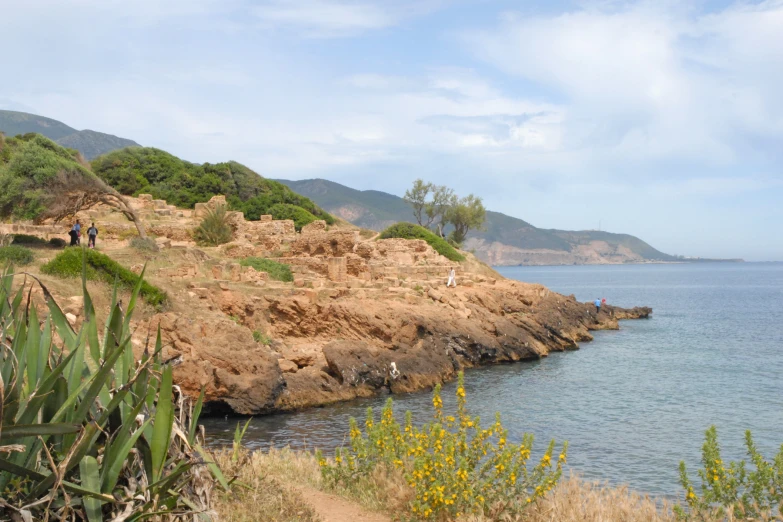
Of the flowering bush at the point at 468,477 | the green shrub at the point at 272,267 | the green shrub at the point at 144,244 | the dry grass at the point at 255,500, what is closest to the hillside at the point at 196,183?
the green shrub at the point at 272,267

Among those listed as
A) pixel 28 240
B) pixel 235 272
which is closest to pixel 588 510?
pixel 235 272

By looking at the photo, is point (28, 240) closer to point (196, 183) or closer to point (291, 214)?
point (291, 214)

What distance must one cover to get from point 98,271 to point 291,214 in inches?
1050

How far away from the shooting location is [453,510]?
643cm

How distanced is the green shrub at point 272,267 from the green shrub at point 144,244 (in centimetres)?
325

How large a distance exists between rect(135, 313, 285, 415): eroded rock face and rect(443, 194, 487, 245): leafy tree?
46849 millimetres

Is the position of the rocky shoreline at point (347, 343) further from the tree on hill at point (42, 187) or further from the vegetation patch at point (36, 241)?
the tree on hill at point (42, 187)

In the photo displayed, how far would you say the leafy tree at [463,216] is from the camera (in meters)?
63.5

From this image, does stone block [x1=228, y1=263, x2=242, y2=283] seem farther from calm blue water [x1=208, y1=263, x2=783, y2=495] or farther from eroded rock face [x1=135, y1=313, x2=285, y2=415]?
calm blue water [x1=208, y1=263, x2=783, y2=495]

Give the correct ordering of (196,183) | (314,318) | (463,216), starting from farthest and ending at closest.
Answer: (463,216)
(196,183)
(314,318)

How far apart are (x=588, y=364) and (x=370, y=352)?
1064 centimetres

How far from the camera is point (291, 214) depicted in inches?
1758

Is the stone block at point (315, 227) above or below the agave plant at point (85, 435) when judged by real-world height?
above

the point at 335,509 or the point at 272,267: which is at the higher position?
the point at 272,267
